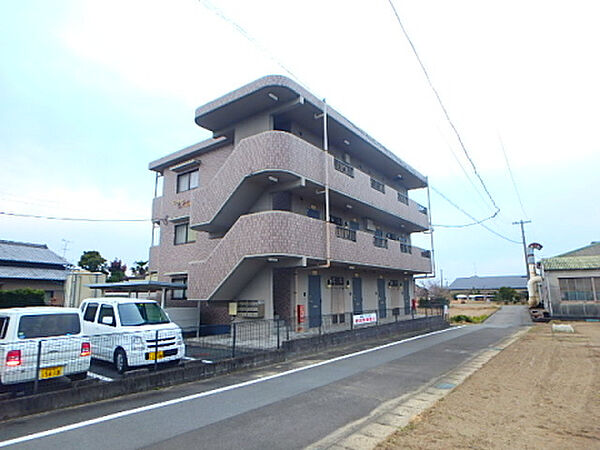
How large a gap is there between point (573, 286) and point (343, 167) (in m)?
19.8

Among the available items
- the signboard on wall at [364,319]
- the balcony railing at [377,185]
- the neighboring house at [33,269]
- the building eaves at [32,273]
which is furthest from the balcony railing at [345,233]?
the building eaves at [32,273]

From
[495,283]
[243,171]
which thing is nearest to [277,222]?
[243,171]

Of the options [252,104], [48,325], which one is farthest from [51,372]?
[252,104]

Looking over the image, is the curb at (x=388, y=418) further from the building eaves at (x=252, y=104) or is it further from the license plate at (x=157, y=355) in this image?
the building eaves at (x=252, y=104)

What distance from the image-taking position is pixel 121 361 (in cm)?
852

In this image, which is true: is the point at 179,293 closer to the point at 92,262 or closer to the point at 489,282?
the point at 92,262

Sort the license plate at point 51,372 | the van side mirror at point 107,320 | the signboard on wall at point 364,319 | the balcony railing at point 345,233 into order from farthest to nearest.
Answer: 1. the balcony railing at point 345,233
2. the signboard on wall at point 364,319
3. the van side mirror at point 107,320
4. the license plate at point 51,372

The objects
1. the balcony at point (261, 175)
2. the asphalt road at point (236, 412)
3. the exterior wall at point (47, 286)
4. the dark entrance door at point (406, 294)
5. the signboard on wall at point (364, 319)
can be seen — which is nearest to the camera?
the asphalt road at point (236, 412)

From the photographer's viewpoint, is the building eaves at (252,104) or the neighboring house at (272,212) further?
the building eaves at (252,104)

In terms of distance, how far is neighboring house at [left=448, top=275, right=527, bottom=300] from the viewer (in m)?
71.2

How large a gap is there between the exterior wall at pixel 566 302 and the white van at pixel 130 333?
26.1 metres

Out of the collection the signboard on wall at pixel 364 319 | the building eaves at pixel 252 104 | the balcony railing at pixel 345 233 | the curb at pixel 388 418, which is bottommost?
the curb at pixel 388 418

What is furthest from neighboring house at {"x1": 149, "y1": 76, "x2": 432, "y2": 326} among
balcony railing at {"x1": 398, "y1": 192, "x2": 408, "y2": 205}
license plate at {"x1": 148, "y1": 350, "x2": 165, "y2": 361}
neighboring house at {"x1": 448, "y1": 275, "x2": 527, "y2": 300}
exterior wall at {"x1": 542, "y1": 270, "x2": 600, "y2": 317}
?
neighboring house at {"x1": 448, "y1": 275, "x2": 527, "y2": 300}

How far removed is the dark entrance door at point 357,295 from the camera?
1906 cm
